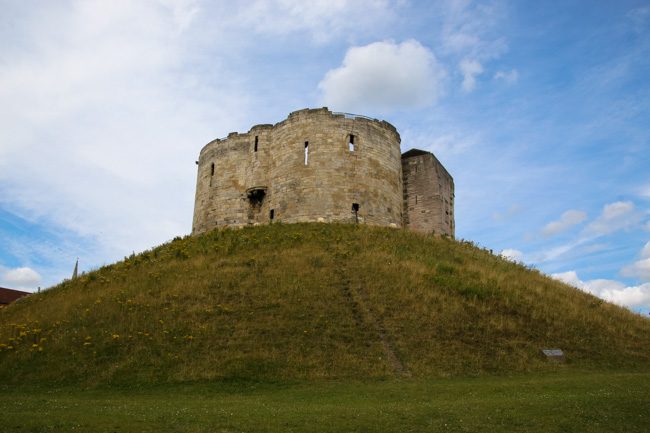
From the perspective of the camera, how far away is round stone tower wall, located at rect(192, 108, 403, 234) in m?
26.7

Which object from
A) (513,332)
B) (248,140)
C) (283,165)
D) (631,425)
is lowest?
(631,425)

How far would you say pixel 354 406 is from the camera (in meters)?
10.3

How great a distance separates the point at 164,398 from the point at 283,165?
17.8 meters

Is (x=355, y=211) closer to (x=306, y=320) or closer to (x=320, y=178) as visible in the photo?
(x=320, y=178)

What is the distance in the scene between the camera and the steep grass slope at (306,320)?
1357 cm

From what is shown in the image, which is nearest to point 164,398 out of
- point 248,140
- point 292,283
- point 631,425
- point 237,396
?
point 237,396

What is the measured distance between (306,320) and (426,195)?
53.7 ft

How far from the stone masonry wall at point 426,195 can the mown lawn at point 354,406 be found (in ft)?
54.9

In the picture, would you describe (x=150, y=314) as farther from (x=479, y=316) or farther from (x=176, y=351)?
(x=479, y=316)

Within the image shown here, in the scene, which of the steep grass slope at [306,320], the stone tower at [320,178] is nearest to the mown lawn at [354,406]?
the steep grass slope at [306,320]

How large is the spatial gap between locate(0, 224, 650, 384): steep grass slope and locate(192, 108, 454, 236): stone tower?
485cm

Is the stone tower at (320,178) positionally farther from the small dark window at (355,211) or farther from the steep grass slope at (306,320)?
the steep grass slope at (306,320)

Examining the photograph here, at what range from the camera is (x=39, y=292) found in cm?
2270

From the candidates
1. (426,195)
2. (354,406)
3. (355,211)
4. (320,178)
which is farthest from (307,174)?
(354,406)
